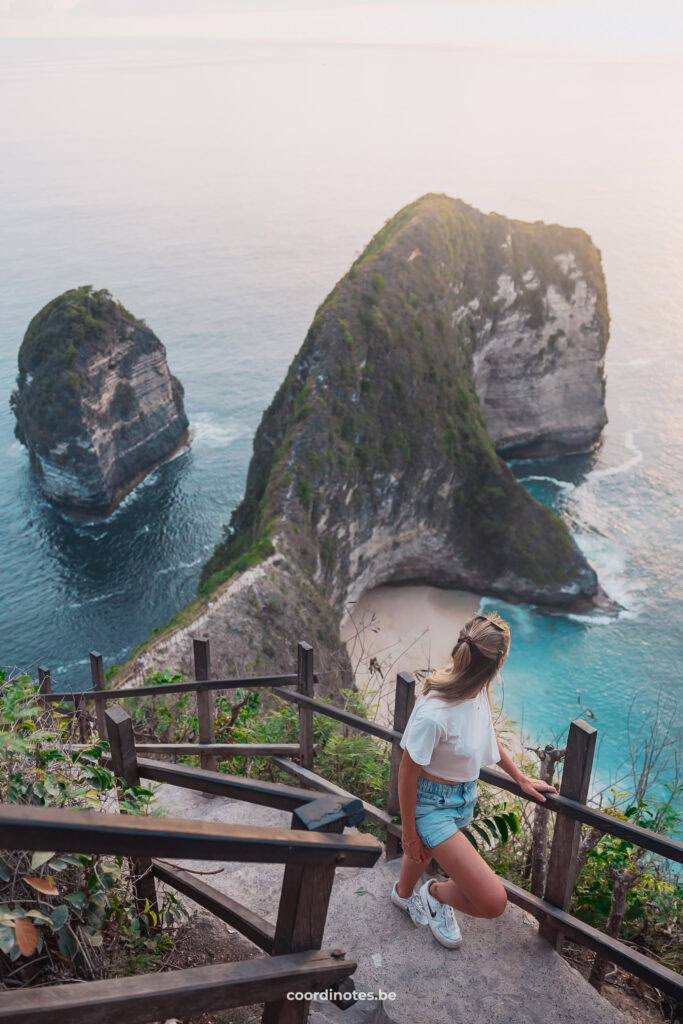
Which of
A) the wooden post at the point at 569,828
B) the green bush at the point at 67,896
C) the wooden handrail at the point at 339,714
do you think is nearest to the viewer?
the green bush at the point at 67,896

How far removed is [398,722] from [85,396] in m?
46.3

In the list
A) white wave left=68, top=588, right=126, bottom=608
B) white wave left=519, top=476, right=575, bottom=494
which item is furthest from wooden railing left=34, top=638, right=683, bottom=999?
white wave left=519, top=476, right=575, bottom=494

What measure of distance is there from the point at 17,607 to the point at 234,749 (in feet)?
123

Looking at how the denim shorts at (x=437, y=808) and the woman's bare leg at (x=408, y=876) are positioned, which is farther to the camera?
the woman's bare leg at (x=408, y=876)

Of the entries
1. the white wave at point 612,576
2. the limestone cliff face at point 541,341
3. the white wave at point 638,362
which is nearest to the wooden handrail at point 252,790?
the white wave at point 612,576

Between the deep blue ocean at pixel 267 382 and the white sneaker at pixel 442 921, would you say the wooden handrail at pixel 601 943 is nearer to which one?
the white sneaker at pixel 442 921

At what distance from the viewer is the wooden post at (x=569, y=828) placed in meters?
4.15

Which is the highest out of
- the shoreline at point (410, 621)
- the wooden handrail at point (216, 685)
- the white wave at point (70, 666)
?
the wooden handrail at point (216, 685)

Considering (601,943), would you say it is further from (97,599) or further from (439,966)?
(97,599)

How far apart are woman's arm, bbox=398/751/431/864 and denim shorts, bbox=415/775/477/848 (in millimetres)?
43

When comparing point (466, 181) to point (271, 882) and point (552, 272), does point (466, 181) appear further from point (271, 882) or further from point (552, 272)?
point (271, 882)

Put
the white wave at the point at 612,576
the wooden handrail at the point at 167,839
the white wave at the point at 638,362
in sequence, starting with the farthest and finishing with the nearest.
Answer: the white wave at the point at 638,362 < the white wave at the point at 612,576 < the wooden handrail at the point at 167,839

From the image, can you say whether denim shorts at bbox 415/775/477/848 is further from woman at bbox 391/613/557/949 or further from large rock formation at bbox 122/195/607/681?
large rock formation at bbox 122/195/607/681

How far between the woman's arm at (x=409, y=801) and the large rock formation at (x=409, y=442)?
1720cm
